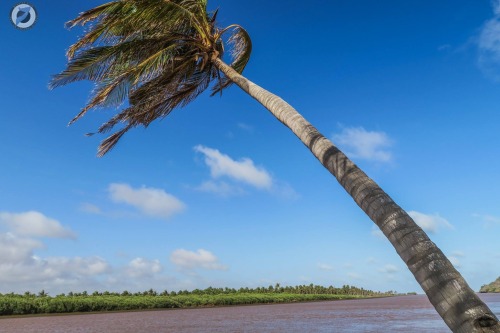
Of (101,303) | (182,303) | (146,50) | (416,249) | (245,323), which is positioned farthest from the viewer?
(182,303)

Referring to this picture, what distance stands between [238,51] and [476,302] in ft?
28.4

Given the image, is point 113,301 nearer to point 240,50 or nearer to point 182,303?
point 182,303

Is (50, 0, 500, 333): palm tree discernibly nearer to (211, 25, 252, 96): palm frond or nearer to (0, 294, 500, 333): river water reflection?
(211, 25, 252, 96): palm frond

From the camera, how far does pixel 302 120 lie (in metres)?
6.37

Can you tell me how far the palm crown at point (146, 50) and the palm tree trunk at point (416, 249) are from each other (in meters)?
3.93

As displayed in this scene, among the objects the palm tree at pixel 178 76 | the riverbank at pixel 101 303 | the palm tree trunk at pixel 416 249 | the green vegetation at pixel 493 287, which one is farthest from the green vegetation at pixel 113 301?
the green vegetation at pixel 493 287

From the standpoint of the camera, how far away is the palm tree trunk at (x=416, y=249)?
350 centimetres

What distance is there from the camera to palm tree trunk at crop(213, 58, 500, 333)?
3.50m

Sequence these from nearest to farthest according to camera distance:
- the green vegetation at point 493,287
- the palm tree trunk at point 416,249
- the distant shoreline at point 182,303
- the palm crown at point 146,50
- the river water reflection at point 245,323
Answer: the palm tree trunk at point 416,249, the palm crown at point 146,50, the river water reflection at point 245,323, the distant shoreline at point 182,303, the green vegetation at point 493,287

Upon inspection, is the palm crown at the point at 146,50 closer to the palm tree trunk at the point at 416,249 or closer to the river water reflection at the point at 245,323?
the palm tree trunk at the point at 416,249

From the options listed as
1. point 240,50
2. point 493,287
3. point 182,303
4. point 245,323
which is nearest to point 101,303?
point 182,303

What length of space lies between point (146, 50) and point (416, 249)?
665 centimetres

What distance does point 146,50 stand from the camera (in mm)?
8867

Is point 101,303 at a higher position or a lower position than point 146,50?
lower
